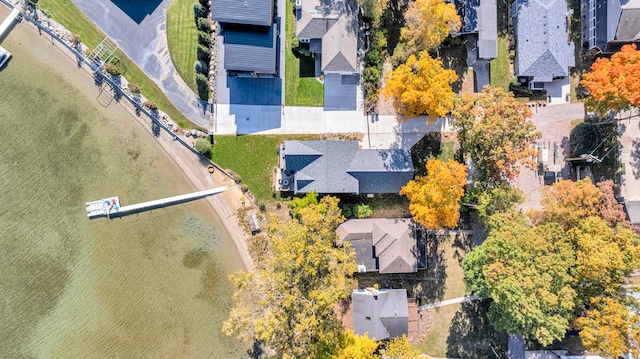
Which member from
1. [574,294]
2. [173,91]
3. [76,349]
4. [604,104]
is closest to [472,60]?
[604,104]

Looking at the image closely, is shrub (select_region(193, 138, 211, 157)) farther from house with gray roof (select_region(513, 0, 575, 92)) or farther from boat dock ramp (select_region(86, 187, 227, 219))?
house with gray roof (select_region(513, 0, 575, 92))

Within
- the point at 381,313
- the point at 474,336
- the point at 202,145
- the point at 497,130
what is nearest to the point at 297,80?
the point at 202,145

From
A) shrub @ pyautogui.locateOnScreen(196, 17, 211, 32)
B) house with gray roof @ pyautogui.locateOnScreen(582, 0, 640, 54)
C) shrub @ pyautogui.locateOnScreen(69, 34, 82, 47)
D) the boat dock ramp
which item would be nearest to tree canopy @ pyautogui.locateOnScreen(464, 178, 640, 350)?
house with gray roof @ pyautogui.locateOnScreen(582, 0, 640, 54)

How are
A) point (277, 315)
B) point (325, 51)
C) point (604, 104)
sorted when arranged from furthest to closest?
point (325, 51) → point (604, 104) → point (277, 315)

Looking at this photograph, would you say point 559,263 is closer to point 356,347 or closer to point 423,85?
point 356,347

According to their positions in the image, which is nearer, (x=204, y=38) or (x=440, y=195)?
(x=440, y=195)

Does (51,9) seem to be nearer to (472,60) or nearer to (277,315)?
(277,315)

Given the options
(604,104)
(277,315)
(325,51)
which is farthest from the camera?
(325,51)
